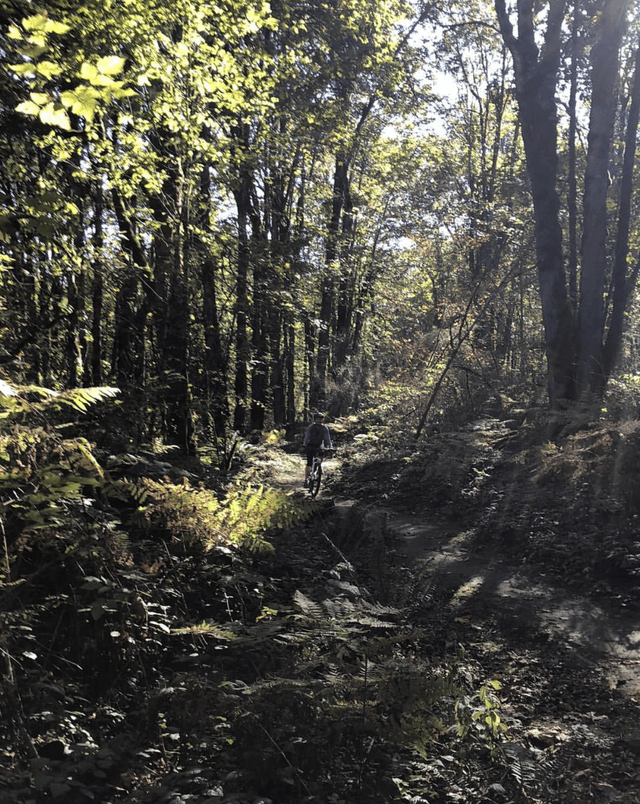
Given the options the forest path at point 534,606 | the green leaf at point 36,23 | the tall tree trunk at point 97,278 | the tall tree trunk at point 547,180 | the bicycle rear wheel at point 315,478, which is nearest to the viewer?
the green leaf at point 36,23

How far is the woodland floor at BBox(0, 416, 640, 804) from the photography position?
3.29 meters

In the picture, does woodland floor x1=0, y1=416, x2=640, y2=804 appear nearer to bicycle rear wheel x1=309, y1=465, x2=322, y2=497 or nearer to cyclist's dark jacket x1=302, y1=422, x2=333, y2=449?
bicycle rear wheel x1=309, y1=465, x2=322, y2=497

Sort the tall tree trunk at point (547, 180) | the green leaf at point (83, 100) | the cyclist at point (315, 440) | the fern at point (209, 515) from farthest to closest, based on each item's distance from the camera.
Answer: the cyclist at point (315, 440), the tall tree trunk at point (547, 180), the fern at point (209, 515), the green leaf at point (83, 100)

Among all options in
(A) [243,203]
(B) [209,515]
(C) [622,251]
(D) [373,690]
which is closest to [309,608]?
(D) [373,690]

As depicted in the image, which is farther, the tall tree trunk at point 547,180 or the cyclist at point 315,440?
the cyclist at point 315,440

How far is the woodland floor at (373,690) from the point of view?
3293 mm

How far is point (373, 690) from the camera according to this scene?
358cm

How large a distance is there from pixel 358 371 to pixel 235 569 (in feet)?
65.3

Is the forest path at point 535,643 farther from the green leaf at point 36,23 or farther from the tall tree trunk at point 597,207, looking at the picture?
the tall tree trunk at point 597,207

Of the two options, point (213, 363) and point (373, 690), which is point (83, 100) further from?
point (213, 363)

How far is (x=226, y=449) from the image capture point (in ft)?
39.8

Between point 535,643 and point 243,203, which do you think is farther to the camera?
point 243,203

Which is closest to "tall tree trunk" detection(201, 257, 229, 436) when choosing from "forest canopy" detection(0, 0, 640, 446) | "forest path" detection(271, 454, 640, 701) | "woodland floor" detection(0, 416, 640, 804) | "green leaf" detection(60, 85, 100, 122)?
"forest canopy" detection(0, 0, 640, 446)

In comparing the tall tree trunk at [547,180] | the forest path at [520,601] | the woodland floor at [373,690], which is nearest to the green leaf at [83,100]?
the woodland floor at [373,690]
